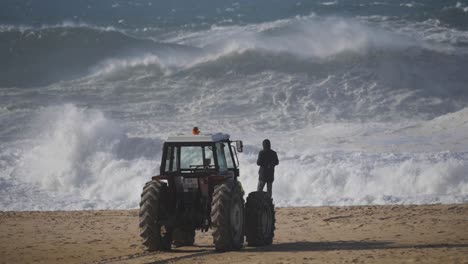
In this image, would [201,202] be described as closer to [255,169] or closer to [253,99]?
[255,169]

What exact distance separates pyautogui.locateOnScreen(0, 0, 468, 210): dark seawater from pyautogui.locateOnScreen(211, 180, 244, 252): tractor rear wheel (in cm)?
612

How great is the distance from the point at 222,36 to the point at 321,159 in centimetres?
2489

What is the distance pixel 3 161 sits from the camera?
76.4ft

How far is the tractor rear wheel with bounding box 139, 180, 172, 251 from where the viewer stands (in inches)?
451

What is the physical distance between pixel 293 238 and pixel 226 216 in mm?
2268

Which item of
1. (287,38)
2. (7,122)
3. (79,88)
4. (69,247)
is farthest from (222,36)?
(69,247)

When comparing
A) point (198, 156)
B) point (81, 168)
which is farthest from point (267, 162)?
point (81, 168)

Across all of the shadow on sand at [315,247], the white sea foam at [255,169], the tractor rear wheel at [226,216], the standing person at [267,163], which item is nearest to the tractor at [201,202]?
the tractor rear wheel at [226,216]

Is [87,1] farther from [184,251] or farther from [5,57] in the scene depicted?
[184,251]

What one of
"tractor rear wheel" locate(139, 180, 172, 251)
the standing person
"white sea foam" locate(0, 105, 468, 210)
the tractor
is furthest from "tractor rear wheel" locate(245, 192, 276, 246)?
"white sea foam" locate(0, 105, 468, 210)

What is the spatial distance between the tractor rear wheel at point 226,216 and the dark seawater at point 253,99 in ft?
20.1

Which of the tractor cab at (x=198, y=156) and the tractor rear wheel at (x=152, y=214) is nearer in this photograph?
the tractor rear wheel at (x=152, y=214)

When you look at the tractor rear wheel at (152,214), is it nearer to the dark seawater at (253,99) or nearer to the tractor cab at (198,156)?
the tractor cab at (198,156)

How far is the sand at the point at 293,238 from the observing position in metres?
10.8
